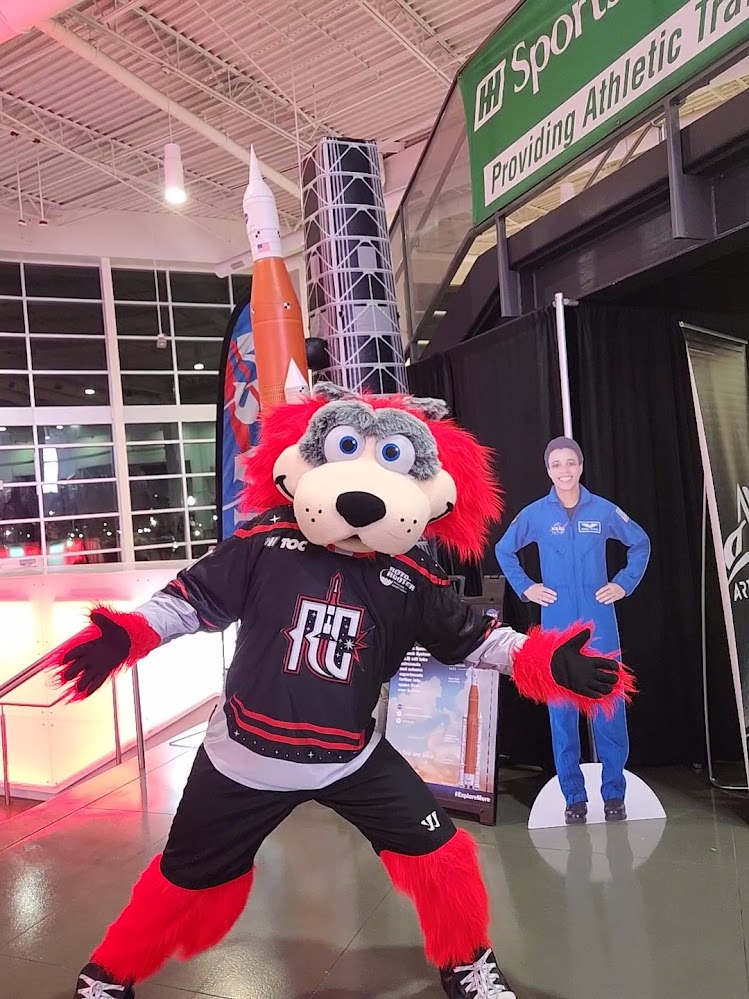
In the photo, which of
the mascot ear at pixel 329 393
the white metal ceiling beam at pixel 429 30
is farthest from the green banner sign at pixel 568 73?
the white metal ceiling beam at pixel 429 30

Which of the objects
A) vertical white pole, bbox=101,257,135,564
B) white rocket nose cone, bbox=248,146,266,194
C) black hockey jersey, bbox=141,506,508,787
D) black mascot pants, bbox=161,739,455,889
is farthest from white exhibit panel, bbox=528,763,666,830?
vertical white pole, bbox=101,257,135,564

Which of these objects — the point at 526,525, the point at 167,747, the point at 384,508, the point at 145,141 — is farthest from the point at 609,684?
the point at 145,141

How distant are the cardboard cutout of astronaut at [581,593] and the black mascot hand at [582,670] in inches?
56.2

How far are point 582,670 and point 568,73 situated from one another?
→ 2.53 metres

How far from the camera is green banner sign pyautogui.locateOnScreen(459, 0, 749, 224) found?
271 centimetres

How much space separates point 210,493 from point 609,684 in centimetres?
1282

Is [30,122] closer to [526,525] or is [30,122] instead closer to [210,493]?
[210,493]

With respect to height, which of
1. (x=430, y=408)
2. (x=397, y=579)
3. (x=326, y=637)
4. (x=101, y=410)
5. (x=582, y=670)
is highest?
(x=101, y=410)

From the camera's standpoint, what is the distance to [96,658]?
1.77 meters

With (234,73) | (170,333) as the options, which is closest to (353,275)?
(234,73)

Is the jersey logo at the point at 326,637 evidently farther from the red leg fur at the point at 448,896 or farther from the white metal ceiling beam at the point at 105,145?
the white metal ceiling beam at the point at 105,145

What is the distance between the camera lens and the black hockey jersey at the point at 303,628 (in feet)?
6.17

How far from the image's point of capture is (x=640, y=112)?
295 cm

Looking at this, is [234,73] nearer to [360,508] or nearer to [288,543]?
[288,543]
